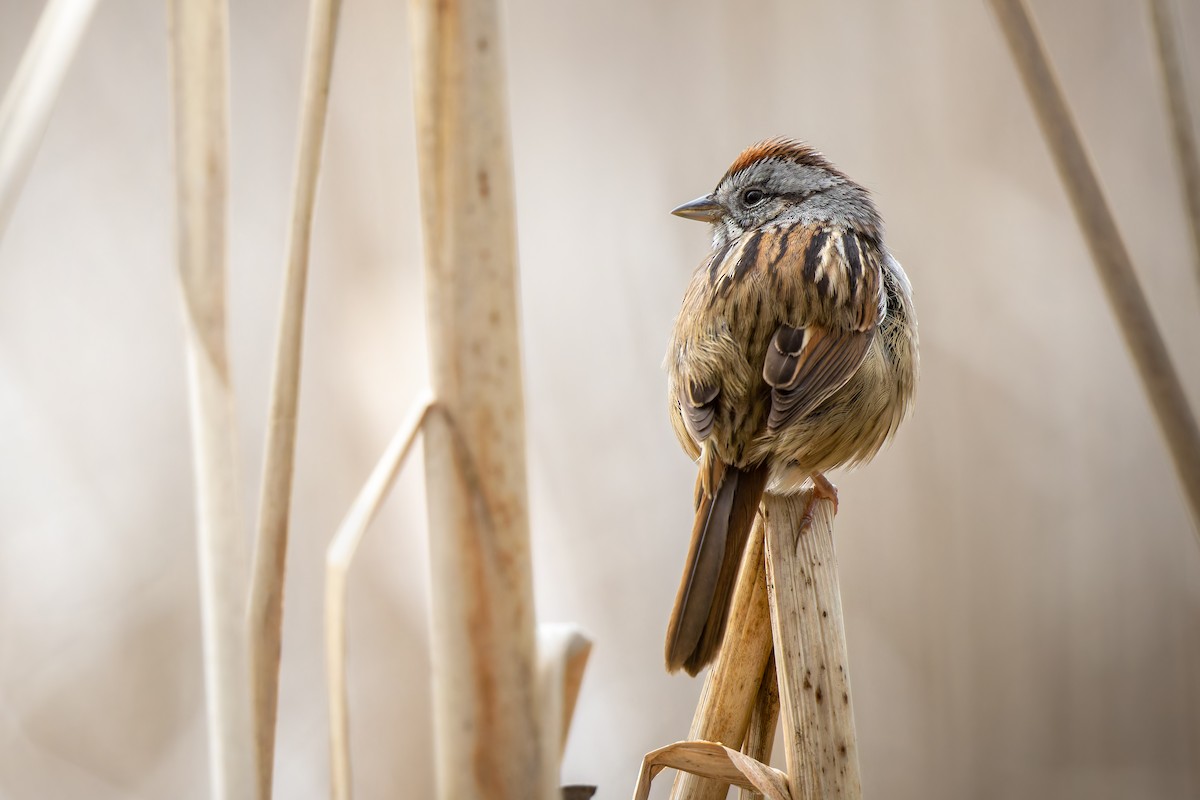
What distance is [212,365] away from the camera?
115 cm

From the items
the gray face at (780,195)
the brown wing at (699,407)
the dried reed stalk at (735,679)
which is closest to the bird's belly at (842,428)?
the brown wing at (699,407)

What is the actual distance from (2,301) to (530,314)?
112 cm

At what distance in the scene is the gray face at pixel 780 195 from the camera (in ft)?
6.49

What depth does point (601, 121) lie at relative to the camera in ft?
7.68

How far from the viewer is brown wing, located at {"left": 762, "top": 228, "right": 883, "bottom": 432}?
1.54 metres

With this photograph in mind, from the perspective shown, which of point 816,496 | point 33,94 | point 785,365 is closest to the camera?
point 33,94

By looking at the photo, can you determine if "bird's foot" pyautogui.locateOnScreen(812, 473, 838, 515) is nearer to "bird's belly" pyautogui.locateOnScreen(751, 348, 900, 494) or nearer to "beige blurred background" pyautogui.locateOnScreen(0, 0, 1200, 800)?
"bird's belly" pyautogui.locateOnScreen(751, 348, 900, 494)

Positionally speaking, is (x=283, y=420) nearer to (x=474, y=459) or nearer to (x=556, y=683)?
(x=474, y=459)

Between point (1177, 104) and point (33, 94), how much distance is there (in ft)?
4.25

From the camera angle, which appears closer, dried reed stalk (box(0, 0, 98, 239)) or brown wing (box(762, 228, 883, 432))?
dried reed stalk (box(0, 0, 98, 239))

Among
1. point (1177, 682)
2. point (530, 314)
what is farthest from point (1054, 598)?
point (530, 314)

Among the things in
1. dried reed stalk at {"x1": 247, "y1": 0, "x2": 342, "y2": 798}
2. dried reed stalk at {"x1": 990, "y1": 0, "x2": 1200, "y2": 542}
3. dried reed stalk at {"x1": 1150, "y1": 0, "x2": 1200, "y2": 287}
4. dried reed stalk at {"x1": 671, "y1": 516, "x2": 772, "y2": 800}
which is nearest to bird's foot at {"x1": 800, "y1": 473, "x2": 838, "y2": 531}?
dried reed stalk at {"x1": 671, "y1": 516, "x2": 772, "y2": 800}

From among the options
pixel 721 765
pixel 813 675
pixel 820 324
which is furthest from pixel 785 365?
pixel 721 765

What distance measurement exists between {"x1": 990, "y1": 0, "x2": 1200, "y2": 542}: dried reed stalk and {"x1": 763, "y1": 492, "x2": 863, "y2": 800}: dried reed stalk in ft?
1.44
